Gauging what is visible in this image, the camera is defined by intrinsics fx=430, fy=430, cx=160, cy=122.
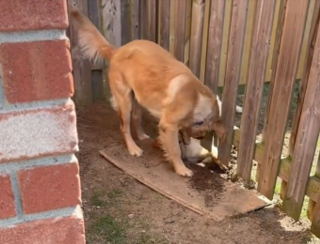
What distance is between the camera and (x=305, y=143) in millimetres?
2822

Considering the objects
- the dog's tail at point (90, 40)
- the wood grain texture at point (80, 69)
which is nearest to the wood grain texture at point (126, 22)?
the wood grain texture at point (80, 69)

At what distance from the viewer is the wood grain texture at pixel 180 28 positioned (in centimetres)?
392

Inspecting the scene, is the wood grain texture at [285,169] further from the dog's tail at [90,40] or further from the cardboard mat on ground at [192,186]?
the dog's tail at [90,40]

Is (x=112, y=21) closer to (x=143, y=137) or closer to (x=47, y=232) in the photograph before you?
(x=143, y=137)

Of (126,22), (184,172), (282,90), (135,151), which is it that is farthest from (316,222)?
(126,22)

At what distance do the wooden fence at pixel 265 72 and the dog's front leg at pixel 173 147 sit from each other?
1.26 feet

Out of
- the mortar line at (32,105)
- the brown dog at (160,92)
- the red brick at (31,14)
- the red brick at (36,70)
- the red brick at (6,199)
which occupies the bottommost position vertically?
the brown dog at (160,92)

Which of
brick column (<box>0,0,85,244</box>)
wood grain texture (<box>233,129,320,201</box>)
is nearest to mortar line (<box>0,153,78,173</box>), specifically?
brick column (<box>0,0,85,244</box>)

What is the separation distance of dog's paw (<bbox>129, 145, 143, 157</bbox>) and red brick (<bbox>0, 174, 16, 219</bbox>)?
10.7 feet

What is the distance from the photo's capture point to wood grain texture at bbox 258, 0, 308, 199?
2703mm

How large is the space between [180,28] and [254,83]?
1.12m

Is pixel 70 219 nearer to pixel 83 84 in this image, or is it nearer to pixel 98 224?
pixel 98 224

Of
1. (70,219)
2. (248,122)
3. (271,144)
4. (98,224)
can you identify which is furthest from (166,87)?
(70,219)

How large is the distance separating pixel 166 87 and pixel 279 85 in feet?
3.41
